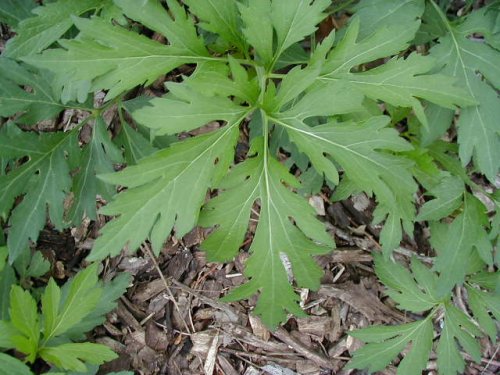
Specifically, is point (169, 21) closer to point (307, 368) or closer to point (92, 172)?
point (92, 172)

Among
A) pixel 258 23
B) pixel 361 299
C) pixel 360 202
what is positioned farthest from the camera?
pixel 360 202

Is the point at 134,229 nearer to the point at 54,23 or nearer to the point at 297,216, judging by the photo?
the point at 297,216

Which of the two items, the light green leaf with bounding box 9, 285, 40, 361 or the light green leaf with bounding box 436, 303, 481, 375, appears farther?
the light green leaf with bounding box 436, 303, 481, 375

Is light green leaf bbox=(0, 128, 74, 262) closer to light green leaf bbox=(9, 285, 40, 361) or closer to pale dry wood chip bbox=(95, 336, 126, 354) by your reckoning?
light green leaf bbox=(9, 285, 40, 361)

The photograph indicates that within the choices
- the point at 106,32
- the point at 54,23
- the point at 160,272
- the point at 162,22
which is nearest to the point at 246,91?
the point at 162,22

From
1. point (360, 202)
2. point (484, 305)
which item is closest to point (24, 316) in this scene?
point (360, 202)

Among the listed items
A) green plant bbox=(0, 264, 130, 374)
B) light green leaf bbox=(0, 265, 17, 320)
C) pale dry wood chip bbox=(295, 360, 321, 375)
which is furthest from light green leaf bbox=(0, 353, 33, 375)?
pale dry wood chip bbox=(295, 360, 321, 375)

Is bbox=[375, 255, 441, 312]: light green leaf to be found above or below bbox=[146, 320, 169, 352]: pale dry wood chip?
above
